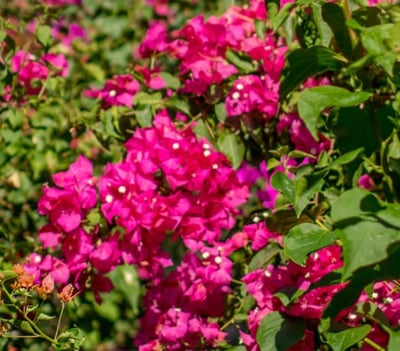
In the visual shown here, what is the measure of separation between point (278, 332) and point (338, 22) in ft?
1.69

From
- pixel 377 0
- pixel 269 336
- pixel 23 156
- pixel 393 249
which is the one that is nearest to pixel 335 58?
pixel 393 249

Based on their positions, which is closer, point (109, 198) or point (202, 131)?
point (109, 198)

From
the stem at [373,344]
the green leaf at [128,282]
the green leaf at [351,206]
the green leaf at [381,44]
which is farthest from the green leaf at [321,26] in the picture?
the green leaf at [128,282]

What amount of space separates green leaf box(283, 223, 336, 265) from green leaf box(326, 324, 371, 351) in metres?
→ 0.16

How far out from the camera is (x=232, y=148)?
185 centimetres

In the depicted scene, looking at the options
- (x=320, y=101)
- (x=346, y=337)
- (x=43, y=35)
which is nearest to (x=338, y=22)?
(x=320, y=101)

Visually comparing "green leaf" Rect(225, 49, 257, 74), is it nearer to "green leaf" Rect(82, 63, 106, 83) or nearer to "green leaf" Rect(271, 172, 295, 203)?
"green leaf" Rect(271, 172, 295, 203)

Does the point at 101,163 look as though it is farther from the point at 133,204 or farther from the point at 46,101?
the point at 133,204

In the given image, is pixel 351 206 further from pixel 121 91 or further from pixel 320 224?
pixel 121 91

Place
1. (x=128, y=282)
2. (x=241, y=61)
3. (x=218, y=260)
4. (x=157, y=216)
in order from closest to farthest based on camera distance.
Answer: (x=157, y=216) → (x=218, y=260) → (x=241, y=61) → (x=128, y=282)

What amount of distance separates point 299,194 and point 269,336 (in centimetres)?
32

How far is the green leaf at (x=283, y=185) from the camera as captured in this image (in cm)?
135

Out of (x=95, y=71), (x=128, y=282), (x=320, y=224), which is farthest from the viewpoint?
(x=95, y=71)

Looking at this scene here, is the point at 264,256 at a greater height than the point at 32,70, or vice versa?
the point at 32,70
